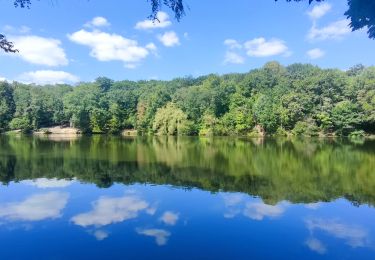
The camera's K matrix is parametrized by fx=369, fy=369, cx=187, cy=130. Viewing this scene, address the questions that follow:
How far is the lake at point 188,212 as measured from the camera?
9.78 metres

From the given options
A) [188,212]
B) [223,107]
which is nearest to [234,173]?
[188,212]

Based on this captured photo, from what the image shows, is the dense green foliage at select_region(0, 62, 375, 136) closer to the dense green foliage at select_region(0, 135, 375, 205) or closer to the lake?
the dense green foliage at select_region(0, 135, 375, 205)

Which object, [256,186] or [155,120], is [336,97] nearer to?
[155,120]

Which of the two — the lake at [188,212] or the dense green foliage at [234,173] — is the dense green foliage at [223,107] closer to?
the dense green foliage at [234,173]

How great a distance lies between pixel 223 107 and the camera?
76000 mm

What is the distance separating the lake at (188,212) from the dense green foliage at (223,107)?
4015cm

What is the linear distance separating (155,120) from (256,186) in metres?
58.2

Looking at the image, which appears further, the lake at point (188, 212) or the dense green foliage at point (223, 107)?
the dense green foliage at point (223, 107)

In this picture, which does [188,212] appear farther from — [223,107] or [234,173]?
[223,107]

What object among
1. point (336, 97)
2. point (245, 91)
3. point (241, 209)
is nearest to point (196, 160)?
point (241, 209)

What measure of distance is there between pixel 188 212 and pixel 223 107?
63.4 meters

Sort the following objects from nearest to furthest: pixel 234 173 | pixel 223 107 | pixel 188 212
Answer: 1. pixel 188 212
2. pixel 234 173
3. pixel 223 107

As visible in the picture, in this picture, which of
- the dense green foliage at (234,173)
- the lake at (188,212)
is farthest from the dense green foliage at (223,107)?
the lake at (188,212)

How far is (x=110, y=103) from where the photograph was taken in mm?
87250
